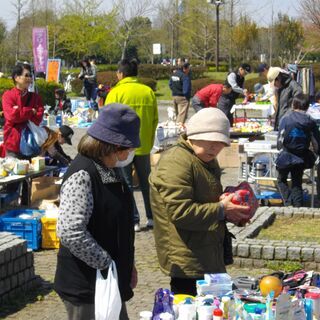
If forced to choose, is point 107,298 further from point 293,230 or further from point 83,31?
point 83,31

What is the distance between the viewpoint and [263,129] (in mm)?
14836

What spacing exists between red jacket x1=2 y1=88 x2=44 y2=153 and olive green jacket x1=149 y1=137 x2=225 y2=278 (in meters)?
5.89

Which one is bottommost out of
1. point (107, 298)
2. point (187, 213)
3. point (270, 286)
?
point (270, 286)

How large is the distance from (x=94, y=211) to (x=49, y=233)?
477cm

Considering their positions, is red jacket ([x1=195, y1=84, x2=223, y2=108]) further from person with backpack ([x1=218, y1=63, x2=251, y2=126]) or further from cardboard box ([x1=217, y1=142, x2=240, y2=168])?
cardboard box ([x1=217, y1=142, x2=240, y2=168])

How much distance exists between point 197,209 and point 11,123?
6.31 m

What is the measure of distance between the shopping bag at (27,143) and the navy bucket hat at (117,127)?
21.9ft

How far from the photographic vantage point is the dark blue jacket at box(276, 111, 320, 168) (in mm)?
9688

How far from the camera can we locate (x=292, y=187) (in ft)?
33.4

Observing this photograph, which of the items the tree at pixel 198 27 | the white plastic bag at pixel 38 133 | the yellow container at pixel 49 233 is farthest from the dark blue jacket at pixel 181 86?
the tree at pixel 198 27

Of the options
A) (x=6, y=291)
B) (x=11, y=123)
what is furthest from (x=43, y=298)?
(x=11, y=123)

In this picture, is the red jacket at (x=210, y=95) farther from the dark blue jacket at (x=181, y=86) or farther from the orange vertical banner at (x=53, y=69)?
the orange vertical banner at (x=53, y=69)

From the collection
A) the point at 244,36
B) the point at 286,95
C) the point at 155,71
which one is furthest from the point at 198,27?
the point at 286,95

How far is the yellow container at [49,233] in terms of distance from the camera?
831cm
